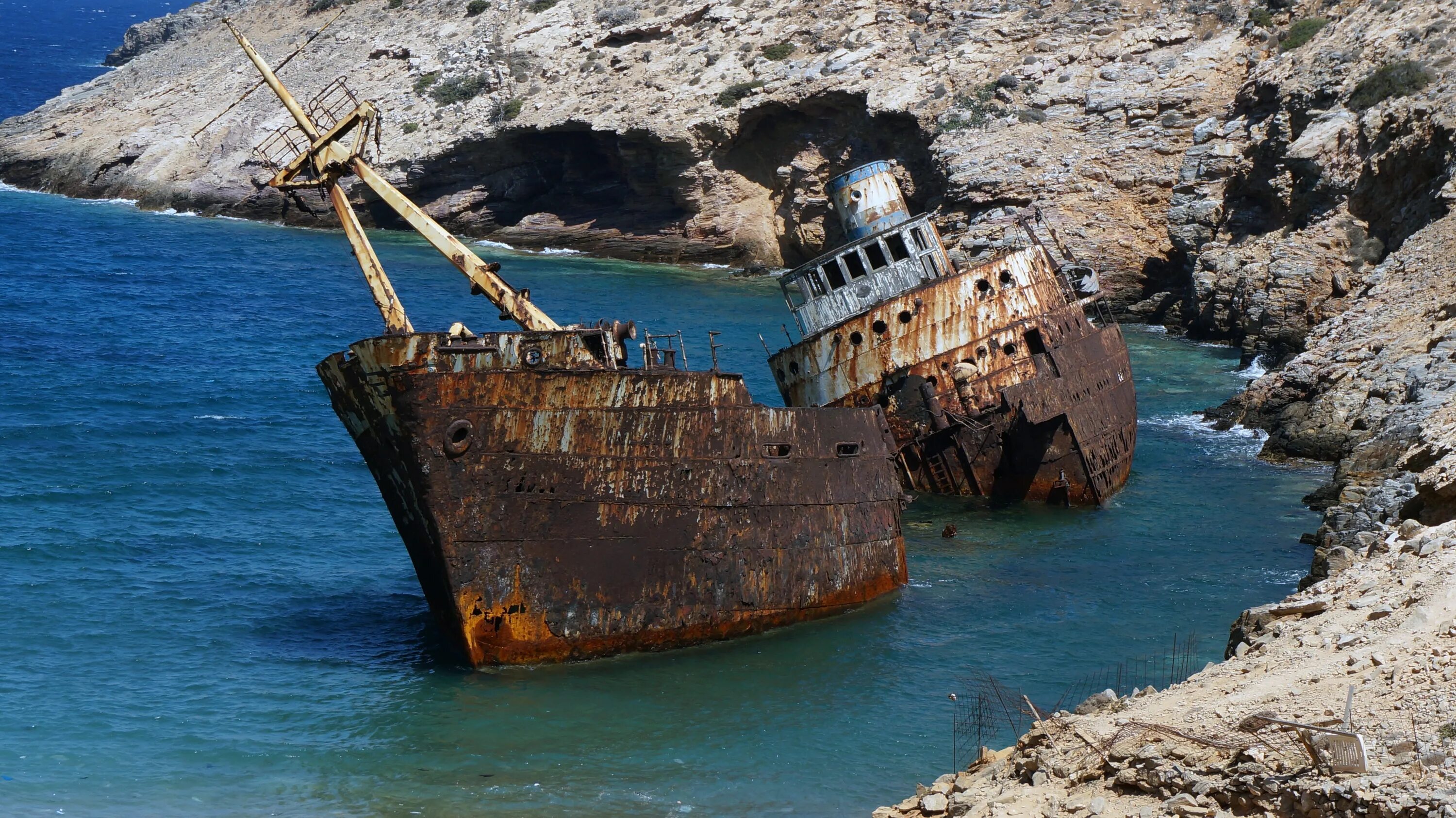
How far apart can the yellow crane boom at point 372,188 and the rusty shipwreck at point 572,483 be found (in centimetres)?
5

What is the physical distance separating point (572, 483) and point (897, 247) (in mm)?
9447

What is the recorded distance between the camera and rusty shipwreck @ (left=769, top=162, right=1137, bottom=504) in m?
20.3

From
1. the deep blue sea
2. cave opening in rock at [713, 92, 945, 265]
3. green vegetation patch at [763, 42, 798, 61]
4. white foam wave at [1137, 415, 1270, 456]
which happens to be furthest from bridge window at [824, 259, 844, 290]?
green vegetation patch at [763, 42, 798, 61]

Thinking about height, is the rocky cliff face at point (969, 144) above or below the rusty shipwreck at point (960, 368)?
above

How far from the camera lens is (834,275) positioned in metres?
21.6

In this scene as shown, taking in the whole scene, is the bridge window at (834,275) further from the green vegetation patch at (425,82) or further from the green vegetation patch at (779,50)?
the green vegetation patch at (425,82)

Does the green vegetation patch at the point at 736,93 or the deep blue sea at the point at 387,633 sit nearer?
the deep blue sea at the point at 387,633

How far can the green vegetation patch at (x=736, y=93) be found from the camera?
44062 mm

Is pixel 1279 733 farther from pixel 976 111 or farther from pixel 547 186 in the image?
pixel 547 186

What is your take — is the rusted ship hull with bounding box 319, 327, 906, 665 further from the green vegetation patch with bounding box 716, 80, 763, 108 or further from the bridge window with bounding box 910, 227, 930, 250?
the green vegetation patch with bounding box 716, 80, 763, 108

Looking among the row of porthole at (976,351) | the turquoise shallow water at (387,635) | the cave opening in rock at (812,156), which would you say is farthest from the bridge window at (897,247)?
the cave opening in rock at (812,156)

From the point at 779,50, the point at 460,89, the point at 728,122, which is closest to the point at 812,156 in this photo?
the point at 728,122

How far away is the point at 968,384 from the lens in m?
20.4

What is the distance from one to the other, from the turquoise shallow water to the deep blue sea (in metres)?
0.05
